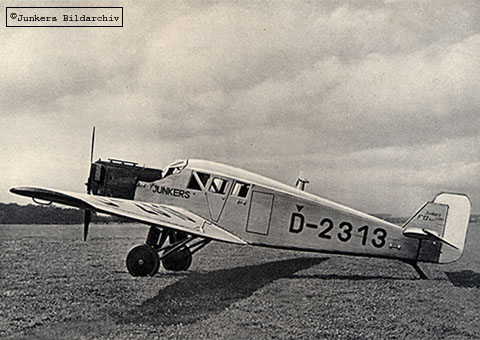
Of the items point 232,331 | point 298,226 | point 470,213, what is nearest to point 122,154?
point 298,226

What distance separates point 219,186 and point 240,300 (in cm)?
174

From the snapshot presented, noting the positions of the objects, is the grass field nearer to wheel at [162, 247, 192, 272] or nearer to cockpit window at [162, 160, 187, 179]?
wheel at [162, 247, 192, 272]

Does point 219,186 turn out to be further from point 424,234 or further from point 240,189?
point 424,234

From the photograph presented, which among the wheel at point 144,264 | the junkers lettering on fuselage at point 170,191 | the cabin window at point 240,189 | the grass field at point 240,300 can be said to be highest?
the cabin window at point 240,189

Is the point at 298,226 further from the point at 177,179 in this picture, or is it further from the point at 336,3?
the point at 336,3

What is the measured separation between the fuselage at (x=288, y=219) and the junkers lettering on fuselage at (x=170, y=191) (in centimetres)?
8

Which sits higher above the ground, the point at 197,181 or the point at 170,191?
the point at 197,181

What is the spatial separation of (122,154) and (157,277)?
2024mm

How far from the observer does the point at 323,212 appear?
5738 millimetres

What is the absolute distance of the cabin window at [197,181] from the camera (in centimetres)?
600

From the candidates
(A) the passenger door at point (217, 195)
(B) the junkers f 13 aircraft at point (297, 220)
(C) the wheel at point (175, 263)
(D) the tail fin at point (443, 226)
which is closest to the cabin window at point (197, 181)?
(B) the junkers f 13 aircraft at point (297, 220)

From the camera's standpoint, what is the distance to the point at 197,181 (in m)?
6.01

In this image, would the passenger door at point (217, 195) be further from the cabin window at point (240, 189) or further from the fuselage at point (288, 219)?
the cabin window at point (240, 189)

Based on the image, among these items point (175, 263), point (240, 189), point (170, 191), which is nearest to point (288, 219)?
point (240, 189)
